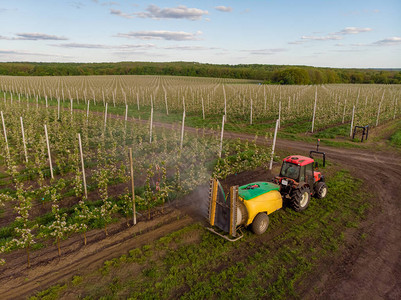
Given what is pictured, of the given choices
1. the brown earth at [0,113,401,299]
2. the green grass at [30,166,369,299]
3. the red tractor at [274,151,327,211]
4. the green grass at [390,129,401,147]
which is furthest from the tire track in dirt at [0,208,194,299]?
the green grass at [390,129,401,147]

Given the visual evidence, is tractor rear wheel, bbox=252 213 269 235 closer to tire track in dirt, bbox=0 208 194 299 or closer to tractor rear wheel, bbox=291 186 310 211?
tractor rear wheel, bbox=291 186 310 211

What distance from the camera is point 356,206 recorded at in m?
8.76

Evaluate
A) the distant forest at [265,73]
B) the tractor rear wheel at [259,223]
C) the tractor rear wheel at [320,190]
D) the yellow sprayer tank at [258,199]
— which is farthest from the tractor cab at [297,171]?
the distant forest at [265,73]

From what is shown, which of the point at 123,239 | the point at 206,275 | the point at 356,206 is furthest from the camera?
the point at 356,206

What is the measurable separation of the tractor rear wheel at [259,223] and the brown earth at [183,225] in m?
1.60

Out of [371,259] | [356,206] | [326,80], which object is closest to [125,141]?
[356,206]

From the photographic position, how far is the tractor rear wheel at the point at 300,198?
7.77 metres

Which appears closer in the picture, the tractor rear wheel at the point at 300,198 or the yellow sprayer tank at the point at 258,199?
the yellow sprayer tank at the point at 258,199

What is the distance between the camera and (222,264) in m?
5.86

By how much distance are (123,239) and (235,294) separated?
315 cm

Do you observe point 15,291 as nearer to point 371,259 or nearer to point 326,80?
point 371,259

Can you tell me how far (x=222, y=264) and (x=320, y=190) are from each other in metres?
4.82

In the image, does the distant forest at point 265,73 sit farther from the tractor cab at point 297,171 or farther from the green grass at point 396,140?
the tractor cab at point 297,171

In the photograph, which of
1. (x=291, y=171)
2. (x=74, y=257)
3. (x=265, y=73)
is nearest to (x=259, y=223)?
(x=291, y=171)
